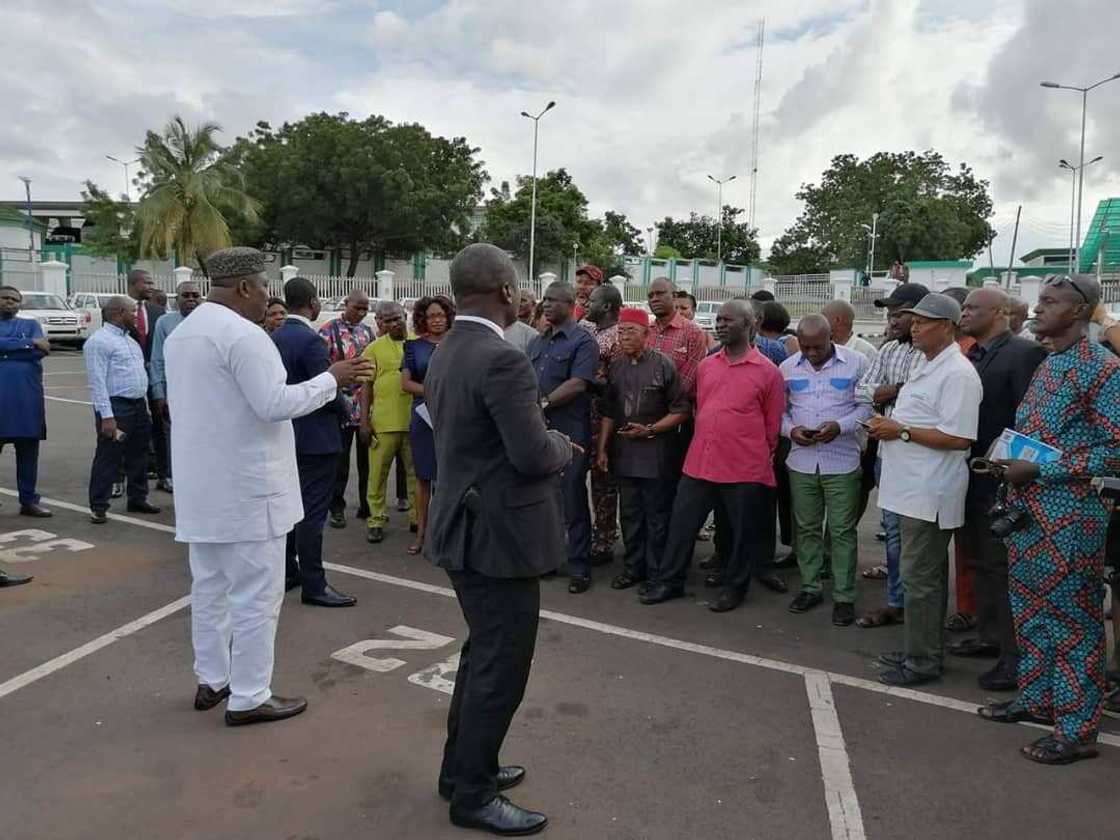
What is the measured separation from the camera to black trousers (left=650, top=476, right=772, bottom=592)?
5461mm

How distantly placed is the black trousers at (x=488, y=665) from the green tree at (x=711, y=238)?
63.8 m

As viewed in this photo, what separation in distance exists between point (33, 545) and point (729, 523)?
5052mm

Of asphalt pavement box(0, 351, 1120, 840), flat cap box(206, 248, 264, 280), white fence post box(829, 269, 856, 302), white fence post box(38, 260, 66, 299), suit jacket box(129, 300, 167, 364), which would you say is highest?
white fence post box(829, 269, 856, 302)

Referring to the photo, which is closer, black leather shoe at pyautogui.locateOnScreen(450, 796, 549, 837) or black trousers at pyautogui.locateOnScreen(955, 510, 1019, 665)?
black leather shoe at pyautogui.locateOnScreen(450, 796, 549, 837)

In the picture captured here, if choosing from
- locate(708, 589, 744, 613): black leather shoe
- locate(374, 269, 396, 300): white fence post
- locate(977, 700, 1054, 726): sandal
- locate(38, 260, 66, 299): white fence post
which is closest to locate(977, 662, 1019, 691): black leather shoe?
locate(977, 700, 1054, 726): sandal

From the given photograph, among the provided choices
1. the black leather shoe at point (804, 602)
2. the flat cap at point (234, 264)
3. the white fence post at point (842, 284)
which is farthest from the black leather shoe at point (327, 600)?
the white fence post at point (842, 284)

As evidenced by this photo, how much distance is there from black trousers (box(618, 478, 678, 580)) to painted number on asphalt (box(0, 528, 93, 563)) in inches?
155

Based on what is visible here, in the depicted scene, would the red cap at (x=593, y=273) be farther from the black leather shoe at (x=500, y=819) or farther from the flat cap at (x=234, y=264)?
the black leather shoe at (x=500, y=819)

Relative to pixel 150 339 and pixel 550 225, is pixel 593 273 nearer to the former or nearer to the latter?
pixel 150 339

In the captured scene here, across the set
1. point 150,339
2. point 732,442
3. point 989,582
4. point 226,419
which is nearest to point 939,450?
point 989,582

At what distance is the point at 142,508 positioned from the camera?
756cm

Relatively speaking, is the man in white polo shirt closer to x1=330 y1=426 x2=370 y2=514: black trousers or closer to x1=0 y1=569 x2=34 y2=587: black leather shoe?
x1=330 y1=426 x2=370 y2=514: black trousers

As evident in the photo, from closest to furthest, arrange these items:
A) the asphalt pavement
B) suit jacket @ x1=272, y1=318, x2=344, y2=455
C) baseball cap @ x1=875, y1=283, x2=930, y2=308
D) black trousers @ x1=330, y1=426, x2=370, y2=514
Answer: the asphalt pavement
suit jacket @ x1=272, y1=318, x2=344, y2=455
baseball cap @ x1=875, y1=283, x2=930, y2=308
black trousers @ x1=330, y1=426, x2=370, y2=514

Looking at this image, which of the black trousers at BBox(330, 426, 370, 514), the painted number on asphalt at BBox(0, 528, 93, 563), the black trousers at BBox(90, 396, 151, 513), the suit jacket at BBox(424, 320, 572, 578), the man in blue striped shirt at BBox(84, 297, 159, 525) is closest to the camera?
the suit jacket at BBox(424, 320, 572, 578)
